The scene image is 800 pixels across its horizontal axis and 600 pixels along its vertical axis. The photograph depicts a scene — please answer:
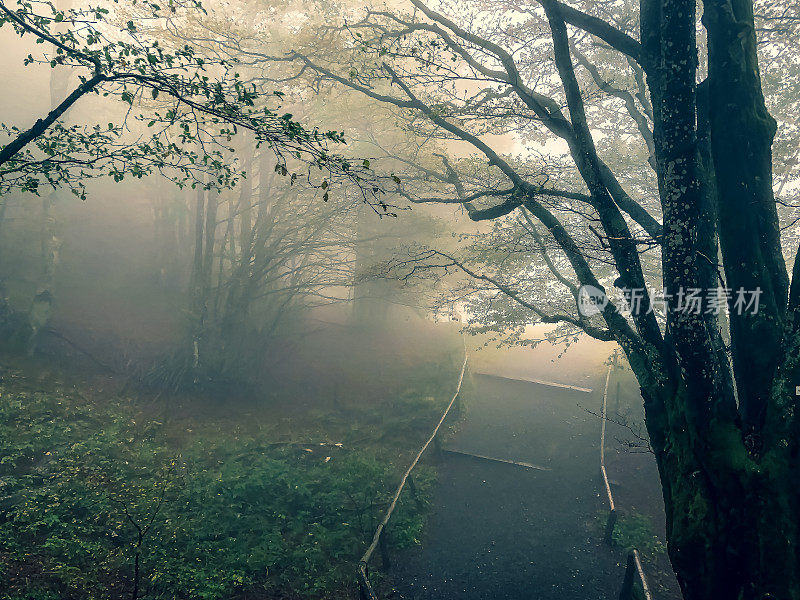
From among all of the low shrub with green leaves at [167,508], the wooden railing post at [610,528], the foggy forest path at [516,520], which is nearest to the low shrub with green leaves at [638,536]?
the wooden railing post at [610,528]

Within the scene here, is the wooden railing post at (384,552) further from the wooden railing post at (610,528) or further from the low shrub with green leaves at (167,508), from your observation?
the wooden railing post at (610,528)

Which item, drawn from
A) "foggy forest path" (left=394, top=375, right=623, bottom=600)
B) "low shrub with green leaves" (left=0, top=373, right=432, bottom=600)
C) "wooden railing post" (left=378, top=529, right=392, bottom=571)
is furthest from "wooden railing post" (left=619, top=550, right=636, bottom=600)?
"wooden railing post" (left=378, top=529, right=392, bottom=571)

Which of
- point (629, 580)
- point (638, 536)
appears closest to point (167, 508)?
point (629, 580)

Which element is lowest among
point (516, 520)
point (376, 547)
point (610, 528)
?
point (376, 547)

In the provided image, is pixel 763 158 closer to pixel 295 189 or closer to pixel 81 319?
pixel 295 189

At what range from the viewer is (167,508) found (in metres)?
8.82

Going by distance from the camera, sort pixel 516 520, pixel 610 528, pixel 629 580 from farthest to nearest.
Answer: pixel 516 520 < pixel 610 528 < pixel 629 580

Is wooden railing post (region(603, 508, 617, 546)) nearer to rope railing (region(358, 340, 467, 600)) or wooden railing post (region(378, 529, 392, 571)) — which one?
rope railing (region(358, 340, 467, 600))

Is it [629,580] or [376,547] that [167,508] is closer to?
A: [376,547]

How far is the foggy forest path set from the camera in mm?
8570

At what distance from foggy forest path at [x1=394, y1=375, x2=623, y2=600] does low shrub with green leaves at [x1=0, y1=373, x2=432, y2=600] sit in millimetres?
954

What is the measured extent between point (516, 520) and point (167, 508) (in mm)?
7867

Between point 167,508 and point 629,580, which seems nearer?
point 629,580

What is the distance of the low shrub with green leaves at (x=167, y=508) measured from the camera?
6.91 m
